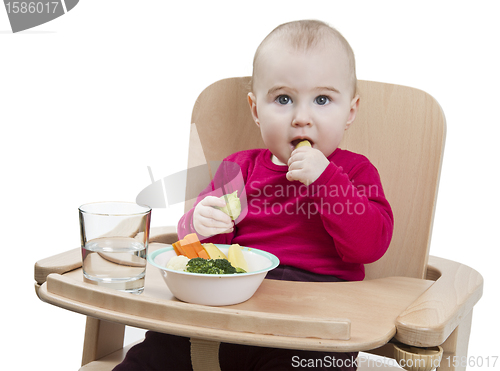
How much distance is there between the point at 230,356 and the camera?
5.46 ft

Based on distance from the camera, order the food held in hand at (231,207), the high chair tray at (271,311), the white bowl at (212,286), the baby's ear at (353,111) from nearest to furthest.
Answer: the high chair tray at (271,311)
the white bowl at (212,286)
the food held in hand at (231,207)
the baby's ear at (353,111)

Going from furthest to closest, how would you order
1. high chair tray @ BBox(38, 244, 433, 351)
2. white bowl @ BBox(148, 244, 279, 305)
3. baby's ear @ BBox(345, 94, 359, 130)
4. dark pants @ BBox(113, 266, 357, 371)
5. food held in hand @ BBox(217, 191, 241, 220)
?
baby's ear @ BBox(345, 94, 359, 130)
food held in hand @ BBox(217, 191, 241, 220)
dark pants @ BBox(113, 266, 357, 371)
white bowl @ BBox(148, 244, 279, 305)
high chair tray @ BBox(38, 244, 433, 351)

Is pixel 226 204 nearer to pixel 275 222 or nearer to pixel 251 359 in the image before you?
pixel 275 222

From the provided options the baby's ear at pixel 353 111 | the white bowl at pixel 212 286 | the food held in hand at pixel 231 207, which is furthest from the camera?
the baby's ear at pixel 353 111

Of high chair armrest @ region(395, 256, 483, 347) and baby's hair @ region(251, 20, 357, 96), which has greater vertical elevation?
baby's hair @ region(251, 20, 357, 96)

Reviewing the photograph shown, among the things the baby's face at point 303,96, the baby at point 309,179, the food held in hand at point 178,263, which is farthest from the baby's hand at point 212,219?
the baby's face at point 303,96

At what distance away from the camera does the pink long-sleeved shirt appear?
5.33ft

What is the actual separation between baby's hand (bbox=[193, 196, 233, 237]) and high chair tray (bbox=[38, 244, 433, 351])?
17cm

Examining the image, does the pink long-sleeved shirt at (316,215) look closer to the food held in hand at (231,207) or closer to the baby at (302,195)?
the baby at (302,195)

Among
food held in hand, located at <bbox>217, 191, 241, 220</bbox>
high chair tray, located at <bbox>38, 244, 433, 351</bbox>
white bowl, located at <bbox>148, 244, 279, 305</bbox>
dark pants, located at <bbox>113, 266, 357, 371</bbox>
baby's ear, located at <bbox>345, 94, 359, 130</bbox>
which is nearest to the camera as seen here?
high chair tray, located at <bbox>38, 244, 433, 351</bbox>

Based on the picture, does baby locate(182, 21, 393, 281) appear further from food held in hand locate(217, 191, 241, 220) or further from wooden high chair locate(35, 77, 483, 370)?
wooden high chair locate(35, 77, 483, 370)

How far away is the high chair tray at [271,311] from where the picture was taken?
1.32 meters

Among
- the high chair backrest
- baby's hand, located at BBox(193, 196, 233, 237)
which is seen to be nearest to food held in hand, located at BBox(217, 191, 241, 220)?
baby's hand, located at BBox(193, 196, 233, 237)

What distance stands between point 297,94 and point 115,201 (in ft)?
1.77
